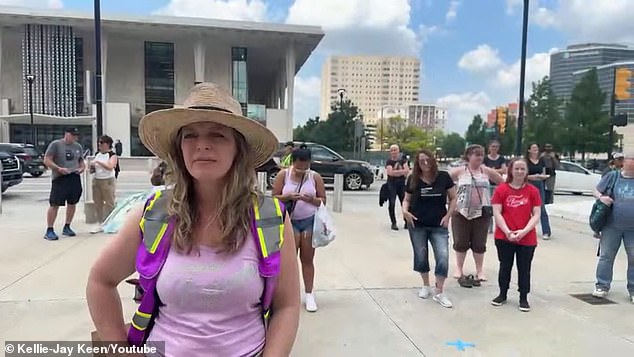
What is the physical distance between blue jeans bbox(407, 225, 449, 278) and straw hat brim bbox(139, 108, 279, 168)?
3422 mm

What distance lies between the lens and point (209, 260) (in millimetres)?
1498

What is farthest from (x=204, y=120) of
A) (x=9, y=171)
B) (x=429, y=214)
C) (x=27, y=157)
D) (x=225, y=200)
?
(x=27, y=157)

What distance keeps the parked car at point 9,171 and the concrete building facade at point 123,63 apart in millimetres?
18693

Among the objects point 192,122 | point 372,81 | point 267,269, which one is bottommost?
point 267,269

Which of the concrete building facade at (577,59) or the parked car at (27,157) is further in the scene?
the concrete building facade at (577,59)

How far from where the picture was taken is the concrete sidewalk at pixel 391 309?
379 cm

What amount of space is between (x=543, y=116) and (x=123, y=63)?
38653mm

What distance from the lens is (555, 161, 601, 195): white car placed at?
61.2ft

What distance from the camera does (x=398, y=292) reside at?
17.0 feet

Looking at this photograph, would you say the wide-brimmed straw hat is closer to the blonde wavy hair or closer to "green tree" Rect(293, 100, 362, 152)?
the blonde wavy hair

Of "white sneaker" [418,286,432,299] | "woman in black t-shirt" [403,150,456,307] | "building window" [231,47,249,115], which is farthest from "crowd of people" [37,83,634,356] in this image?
"building window" [231,47,249,115]

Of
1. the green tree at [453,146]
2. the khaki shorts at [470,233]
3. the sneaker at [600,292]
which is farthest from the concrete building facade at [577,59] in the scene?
the green tree at [453,146]

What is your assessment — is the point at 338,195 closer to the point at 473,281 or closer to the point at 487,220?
the point at 487,220

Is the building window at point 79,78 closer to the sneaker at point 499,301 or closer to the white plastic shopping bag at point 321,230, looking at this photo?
the white plastic shopping bag at point 321,230
